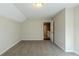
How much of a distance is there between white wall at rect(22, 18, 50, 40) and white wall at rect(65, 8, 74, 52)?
18.8 feet

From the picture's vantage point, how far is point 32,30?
1119 centimetres

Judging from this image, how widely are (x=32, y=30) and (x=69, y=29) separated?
6.05m

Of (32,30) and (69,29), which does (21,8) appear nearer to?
(69,29)

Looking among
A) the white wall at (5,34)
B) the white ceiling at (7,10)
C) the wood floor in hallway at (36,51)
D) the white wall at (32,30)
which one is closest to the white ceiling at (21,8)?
the white ceiling at (7,10)

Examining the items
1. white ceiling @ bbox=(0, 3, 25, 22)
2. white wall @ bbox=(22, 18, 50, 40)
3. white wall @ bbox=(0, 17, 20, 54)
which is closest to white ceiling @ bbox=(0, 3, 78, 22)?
white ceiling @ bbox=(0, 3, 25, 22)

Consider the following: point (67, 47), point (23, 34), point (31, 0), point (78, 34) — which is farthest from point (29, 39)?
point (31, 0)

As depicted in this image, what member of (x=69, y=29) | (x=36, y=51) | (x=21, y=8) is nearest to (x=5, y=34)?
(x=21, y=8)

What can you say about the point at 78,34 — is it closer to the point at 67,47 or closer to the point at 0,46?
the point at 67,47

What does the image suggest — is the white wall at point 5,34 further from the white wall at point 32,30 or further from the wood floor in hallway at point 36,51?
the white wall at point 32,30

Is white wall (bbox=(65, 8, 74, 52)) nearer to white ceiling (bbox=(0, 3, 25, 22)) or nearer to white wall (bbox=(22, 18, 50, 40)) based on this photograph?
white ceiling (bbox=(0, 3, 25, 22))

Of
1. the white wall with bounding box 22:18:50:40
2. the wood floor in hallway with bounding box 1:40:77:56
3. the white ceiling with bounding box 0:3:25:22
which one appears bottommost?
the wood floor in hallway with bounding box 1:40:77:56

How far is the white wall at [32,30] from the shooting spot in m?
11.1

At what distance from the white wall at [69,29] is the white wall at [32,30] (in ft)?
18.8

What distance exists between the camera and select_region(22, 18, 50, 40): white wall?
11.1 metres
